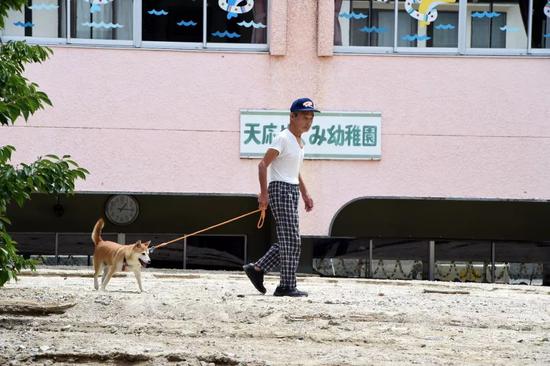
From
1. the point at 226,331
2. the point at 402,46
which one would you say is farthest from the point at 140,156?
the point at 226,331

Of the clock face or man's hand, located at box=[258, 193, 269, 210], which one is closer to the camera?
man's hand, located at box=[258, 193, 269, 210]

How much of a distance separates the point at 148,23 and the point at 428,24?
15.1ft

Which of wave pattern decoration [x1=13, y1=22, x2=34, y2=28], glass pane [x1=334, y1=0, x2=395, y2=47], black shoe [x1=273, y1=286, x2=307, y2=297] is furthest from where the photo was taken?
glass pane [x1=334, y1=0, x2=395, y2=47]

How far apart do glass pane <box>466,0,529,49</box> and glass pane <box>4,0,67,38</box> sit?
6687mm

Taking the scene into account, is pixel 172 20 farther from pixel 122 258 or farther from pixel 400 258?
pixel 122 258

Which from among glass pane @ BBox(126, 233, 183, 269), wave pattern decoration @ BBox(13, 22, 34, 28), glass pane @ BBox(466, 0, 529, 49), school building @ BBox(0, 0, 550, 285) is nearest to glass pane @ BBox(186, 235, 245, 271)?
glass pane @ BBox(126, 233, 183, 269)

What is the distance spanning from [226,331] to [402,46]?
459 inches

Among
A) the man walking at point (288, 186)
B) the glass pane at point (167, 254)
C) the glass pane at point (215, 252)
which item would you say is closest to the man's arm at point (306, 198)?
the man walking at point (288, 186)

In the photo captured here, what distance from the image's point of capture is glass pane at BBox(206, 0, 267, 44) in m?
20.7

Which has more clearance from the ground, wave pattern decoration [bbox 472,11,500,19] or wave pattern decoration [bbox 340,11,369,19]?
wave pattern decoration [bbox 472,11,500,19]

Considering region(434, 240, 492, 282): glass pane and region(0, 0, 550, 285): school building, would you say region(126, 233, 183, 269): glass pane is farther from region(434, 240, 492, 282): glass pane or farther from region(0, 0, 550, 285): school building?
region(434, 240, 492, 282): glass pane

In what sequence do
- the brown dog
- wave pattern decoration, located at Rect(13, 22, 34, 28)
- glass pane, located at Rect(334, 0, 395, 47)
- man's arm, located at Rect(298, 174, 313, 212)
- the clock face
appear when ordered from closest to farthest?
man's arm, located at Rect(298, 174, 313, 212), the brown dog, wave pattern decoration, located at Rect(13, 22, 34, 28), glass pane, located at Rect(334, 0, 395, 47), the clock face

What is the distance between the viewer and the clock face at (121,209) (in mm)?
22094

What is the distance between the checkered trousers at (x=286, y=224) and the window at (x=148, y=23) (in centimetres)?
844
